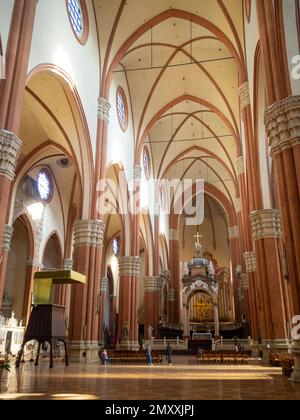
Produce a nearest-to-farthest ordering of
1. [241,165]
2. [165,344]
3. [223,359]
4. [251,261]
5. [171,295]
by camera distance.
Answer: [223,359] → [251,261] → [241,165] → [165,344] → [171,295]

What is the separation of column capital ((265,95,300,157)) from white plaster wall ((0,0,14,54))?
7.46m

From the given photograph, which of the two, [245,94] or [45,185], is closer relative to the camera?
[245,94]

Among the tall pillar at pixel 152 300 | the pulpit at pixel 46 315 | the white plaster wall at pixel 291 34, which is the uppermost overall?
the white plaster wall at pixel 291 34

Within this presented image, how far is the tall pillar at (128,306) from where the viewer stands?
22328 millimetres

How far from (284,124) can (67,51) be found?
1049cm

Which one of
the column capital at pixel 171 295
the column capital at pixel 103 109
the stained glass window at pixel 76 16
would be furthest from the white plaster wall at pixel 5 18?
the column capital at pixel 171 295

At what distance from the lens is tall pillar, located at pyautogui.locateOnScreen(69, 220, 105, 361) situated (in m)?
15.6

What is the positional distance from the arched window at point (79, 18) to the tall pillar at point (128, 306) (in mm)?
12853

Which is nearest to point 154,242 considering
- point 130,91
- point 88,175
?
point 130,91

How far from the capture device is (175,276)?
36594mm

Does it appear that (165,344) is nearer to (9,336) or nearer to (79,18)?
(9,336)

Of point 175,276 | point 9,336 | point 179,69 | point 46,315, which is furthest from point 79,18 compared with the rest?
point 175,276

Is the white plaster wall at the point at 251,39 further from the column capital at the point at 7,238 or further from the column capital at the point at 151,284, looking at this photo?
the column capital at the point at 151,284

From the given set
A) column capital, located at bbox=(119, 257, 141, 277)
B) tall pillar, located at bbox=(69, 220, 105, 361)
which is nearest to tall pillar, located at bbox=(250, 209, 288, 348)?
tall pillar, located at bbox=(69, 220, 105, 361)
